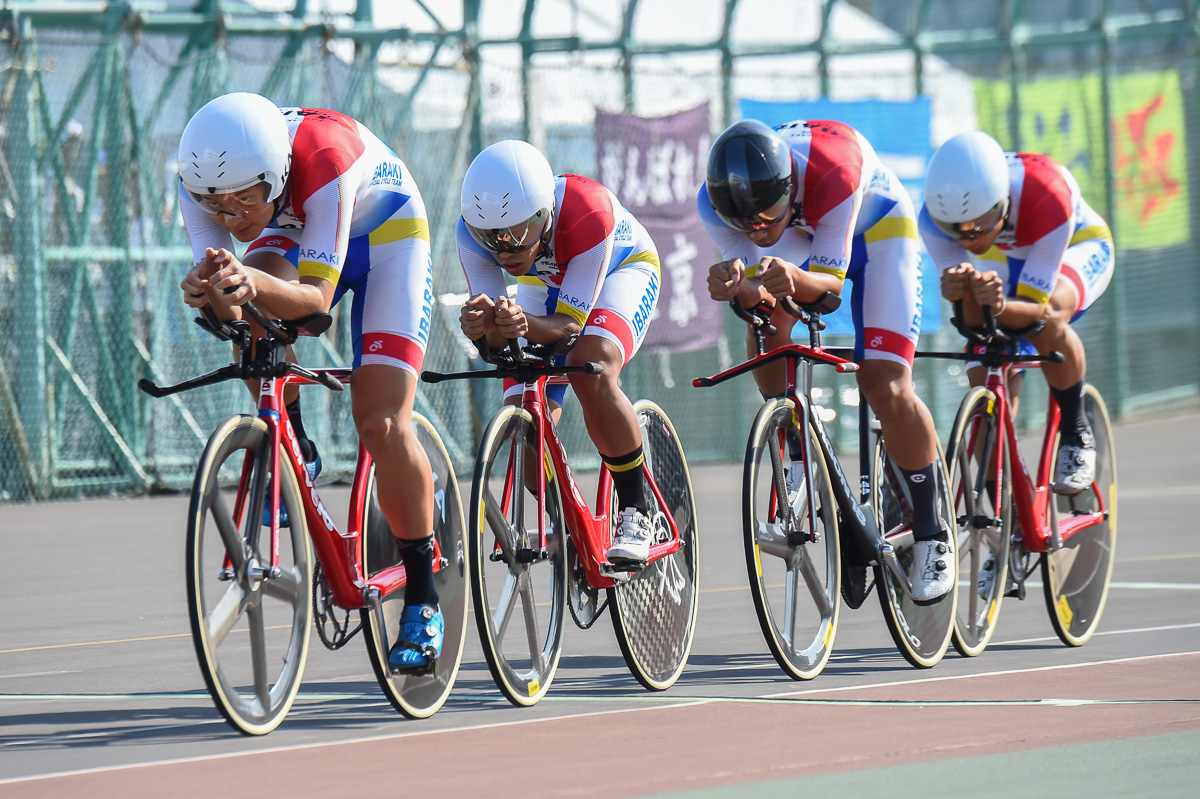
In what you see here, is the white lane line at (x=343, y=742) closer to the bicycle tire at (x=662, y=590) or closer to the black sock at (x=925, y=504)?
the bicycle tire at (x=662, y=590)

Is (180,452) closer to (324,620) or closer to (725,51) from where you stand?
(725,51)

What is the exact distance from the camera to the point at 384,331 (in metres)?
5.52

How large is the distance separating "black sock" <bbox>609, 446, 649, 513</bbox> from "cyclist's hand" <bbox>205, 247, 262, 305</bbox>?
1.66 meters

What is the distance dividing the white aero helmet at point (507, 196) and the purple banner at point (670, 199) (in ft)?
30.9

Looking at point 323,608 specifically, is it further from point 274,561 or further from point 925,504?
point 925,504

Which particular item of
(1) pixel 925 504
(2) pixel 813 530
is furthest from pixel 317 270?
(1) pixel 925 504

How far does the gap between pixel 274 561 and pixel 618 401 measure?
1406mm

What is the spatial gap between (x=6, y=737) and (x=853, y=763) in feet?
8.12

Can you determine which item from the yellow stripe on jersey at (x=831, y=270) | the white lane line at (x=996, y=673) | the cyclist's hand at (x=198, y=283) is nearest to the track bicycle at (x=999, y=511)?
the white lane line at (x=996, y=673)

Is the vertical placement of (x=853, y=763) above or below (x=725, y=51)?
below

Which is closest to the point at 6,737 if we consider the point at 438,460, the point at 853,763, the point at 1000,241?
the point at 438,460

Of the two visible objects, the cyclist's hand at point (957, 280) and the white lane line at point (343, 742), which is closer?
the white lane line at point (343, 742)

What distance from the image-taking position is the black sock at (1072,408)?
7.50 m

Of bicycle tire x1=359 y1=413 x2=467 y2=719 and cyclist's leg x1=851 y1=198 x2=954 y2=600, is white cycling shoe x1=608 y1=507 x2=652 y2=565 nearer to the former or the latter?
bicycle tire x1=359 y1=413 x2=467 y2=719
